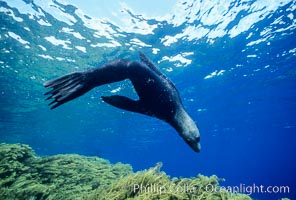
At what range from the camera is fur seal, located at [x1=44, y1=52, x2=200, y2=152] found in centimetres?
308

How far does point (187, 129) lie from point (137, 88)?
2.73ft

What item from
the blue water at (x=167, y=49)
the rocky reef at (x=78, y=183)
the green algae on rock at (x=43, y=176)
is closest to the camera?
the rocky reef at (x=78, y=183)

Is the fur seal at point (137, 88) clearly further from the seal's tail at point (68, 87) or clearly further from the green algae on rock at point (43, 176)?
the green algae on rock at point (43, 176)

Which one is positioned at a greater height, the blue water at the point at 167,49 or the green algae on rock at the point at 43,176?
the blue water at the point at 167,49

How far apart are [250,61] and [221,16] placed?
824 centimetres

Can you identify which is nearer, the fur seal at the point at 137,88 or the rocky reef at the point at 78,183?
the fur seal at the point at 137,88

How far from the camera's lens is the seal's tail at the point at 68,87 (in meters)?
3.02

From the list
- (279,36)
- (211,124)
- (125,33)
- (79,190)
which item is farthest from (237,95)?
(79,190)

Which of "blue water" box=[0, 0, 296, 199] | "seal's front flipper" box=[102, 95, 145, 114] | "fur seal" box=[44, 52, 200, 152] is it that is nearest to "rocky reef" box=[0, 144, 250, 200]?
"fur seal" box=[44, 52, 200, 152]

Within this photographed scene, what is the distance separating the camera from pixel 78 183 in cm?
665

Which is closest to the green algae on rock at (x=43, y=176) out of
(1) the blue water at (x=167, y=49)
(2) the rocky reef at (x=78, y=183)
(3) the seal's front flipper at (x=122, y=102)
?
(2) the rocky reef at (x=78, y=183)

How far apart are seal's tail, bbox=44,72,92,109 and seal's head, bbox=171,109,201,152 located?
47.8 inches

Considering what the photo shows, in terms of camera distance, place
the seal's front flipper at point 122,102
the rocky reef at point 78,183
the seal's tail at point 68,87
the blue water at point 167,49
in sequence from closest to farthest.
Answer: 1. the seal's tail at point 68,87
2. the seal's front flipper at point 122,102
3. the rocky reef at point 78,183
4. the blue water at point 167,49

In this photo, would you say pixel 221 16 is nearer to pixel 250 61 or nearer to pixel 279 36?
pixel 279 36
